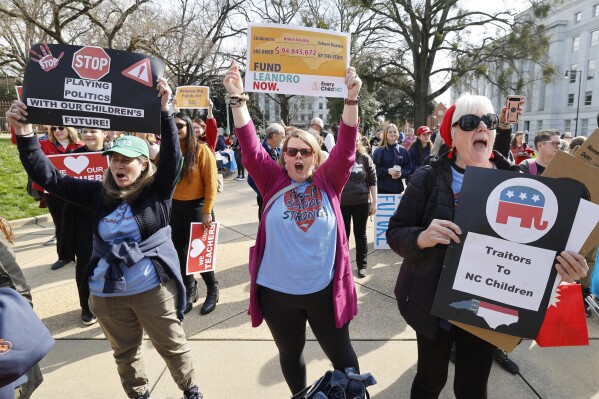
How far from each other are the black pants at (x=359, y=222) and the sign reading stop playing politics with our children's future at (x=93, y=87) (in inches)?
108

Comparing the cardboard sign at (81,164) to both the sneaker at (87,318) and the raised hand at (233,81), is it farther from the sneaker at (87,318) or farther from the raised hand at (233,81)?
the raised hand at (233,81)

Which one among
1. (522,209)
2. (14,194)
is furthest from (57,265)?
(522,209)

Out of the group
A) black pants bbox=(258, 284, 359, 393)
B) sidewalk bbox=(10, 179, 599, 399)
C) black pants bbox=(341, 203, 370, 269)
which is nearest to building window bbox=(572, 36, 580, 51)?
black pants bbox=(341, 203, 370, 269)

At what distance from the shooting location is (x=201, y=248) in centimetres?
369

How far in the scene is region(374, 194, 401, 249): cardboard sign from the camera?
Answer: 5211 mm

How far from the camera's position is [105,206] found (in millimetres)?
2309

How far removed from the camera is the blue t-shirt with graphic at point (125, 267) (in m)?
2.23

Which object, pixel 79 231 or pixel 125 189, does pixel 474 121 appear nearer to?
pixel 125 189

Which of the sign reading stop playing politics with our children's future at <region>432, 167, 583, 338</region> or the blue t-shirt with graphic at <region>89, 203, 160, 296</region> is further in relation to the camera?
the blue t-shirt with graphic at <region>89, 203, 160, 296</region>

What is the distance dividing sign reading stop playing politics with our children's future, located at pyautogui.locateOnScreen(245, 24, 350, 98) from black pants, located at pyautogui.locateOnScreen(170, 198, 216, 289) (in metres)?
1.67

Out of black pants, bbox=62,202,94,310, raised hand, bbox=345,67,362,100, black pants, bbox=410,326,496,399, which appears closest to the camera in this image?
black pants, bbox=410,326,496,399

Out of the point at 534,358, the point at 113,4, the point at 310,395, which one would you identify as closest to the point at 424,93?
the point at 113,4

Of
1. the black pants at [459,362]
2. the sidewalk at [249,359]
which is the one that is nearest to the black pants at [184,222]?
the sidewalk at [249,359]

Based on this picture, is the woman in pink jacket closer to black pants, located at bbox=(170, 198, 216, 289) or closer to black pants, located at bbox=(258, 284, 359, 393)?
black pants, located at bbox=(258, 284, 359, 393)
